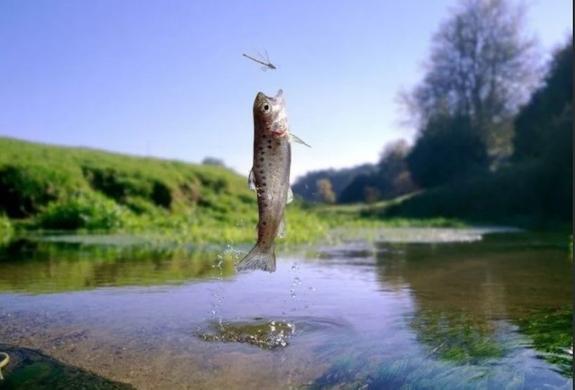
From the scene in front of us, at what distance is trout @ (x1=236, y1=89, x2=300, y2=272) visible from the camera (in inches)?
147

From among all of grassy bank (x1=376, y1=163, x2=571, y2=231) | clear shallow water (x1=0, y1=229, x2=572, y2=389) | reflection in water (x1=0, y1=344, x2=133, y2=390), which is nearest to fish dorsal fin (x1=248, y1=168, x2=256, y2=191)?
clear shallow water (x1=0, y1=229, x2=572, y2=389)

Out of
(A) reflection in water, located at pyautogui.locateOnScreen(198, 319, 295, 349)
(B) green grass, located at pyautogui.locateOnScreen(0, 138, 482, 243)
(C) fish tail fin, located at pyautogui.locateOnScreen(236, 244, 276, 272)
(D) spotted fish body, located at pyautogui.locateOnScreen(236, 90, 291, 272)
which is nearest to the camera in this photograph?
(D) spotted fish body, located at pyautogui.locateOnScreen(236, 90, 291, 272)

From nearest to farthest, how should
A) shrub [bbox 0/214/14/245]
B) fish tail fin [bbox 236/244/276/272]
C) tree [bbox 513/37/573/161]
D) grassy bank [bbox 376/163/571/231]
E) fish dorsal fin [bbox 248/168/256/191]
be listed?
fish dorsal fin [bbox 248/168/256/191]
fish tail fin [bbox 236/244/276/272]
shrub [bbox 0/214/14/245]
grassy bank [bbox 376/163/571/231]
tree [bbox 513/37/573/161]

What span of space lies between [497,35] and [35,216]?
28.7m

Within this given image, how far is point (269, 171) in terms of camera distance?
3871 mm

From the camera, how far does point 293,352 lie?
4.82m

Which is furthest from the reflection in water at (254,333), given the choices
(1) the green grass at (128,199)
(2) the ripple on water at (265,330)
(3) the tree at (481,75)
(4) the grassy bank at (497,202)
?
(3) the tree at (481,75)

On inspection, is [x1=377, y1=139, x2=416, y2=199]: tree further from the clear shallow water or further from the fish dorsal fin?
the fish dorsal fin

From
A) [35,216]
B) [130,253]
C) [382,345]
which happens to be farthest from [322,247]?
[35,216]

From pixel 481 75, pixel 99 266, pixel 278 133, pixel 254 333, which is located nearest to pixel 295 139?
pixel 278 133

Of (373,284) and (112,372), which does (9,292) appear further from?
(373,284)

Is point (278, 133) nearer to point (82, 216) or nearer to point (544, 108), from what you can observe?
point (82, 216)

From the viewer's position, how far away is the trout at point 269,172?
12.3 ft

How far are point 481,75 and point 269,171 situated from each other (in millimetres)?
40666
